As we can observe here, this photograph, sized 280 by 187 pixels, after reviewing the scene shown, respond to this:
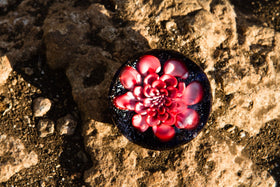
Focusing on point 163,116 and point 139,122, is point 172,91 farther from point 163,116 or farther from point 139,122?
point 139,122

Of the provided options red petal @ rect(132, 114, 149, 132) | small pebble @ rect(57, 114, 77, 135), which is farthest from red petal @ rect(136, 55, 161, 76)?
small pebble @ rect(57, 114, 77, 135)

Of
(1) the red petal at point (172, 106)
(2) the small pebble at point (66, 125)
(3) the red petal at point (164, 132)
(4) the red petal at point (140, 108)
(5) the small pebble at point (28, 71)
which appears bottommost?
(2) the small pebble at point (66, 125)

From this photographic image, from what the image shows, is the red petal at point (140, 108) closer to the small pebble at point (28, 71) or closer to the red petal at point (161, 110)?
the red petal at point (161, 110)

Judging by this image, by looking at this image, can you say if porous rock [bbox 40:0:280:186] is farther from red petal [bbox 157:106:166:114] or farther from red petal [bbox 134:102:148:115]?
red petal [bbox 157:106:166:114]

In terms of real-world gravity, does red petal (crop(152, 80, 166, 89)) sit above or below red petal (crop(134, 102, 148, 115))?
above

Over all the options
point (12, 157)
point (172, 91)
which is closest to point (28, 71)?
point (12, 157)

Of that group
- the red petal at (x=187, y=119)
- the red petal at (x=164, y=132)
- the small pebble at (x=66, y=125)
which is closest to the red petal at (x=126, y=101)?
the red petal at (x=164, y=132)

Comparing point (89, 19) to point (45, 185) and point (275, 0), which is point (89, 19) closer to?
point (45, 185)
